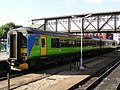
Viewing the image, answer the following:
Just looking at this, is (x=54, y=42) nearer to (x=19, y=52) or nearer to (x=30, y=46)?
(x=30, y=46)

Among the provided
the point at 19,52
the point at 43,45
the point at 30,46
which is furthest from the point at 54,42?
the point at 19,52

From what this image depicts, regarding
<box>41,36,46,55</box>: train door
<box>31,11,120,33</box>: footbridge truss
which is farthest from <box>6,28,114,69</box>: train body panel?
<box>31,11,120,33</box>: footbridge truss

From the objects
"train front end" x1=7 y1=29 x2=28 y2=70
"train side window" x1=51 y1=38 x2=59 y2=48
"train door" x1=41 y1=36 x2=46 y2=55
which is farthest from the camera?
"train side window" x1=51 y1=38 x2=59 y2=48

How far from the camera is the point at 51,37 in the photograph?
72.8 ft

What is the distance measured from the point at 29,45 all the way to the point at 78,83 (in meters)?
5.33

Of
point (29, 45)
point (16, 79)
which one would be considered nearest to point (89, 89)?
point (16, 79)

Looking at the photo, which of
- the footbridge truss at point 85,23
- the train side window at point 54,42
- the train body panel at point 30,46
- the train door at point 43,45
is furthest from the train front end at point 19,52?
the footbridge truss at point 85,23

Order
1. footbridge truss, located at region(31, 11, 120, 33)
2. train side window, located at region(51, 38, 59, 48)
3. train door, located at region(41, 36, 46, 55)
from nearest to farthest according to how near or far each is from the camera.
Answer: train door, located at region(41, 36, 46, 55), train side window, located at region(51, 38, 59, 48), footbridge truss, located at region(31, 11, 120, 33)

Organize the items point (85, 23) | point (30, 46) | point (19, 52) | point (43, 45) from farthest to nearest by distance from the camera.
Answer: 1. point (85, 23)
2. point (43, 45)
3. point (19, 52)
4. point (30, 46)

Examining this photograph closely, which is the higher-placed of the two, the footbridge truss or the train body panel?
the footbridge truss

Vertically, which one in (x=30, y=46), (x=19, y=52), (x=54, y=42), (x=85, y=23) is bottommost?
(x=19, y=52)

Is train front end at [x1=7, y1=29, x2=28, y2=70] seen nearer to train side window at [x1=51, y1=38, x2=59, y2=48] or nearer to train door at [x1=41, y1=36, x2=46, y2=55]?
train door at [x1=41, y1=36, x2=46, y2=55]

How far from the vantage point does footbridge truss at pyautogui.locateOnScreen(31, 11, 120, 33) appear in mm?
41378

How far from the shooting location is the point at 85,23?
1773 inches
